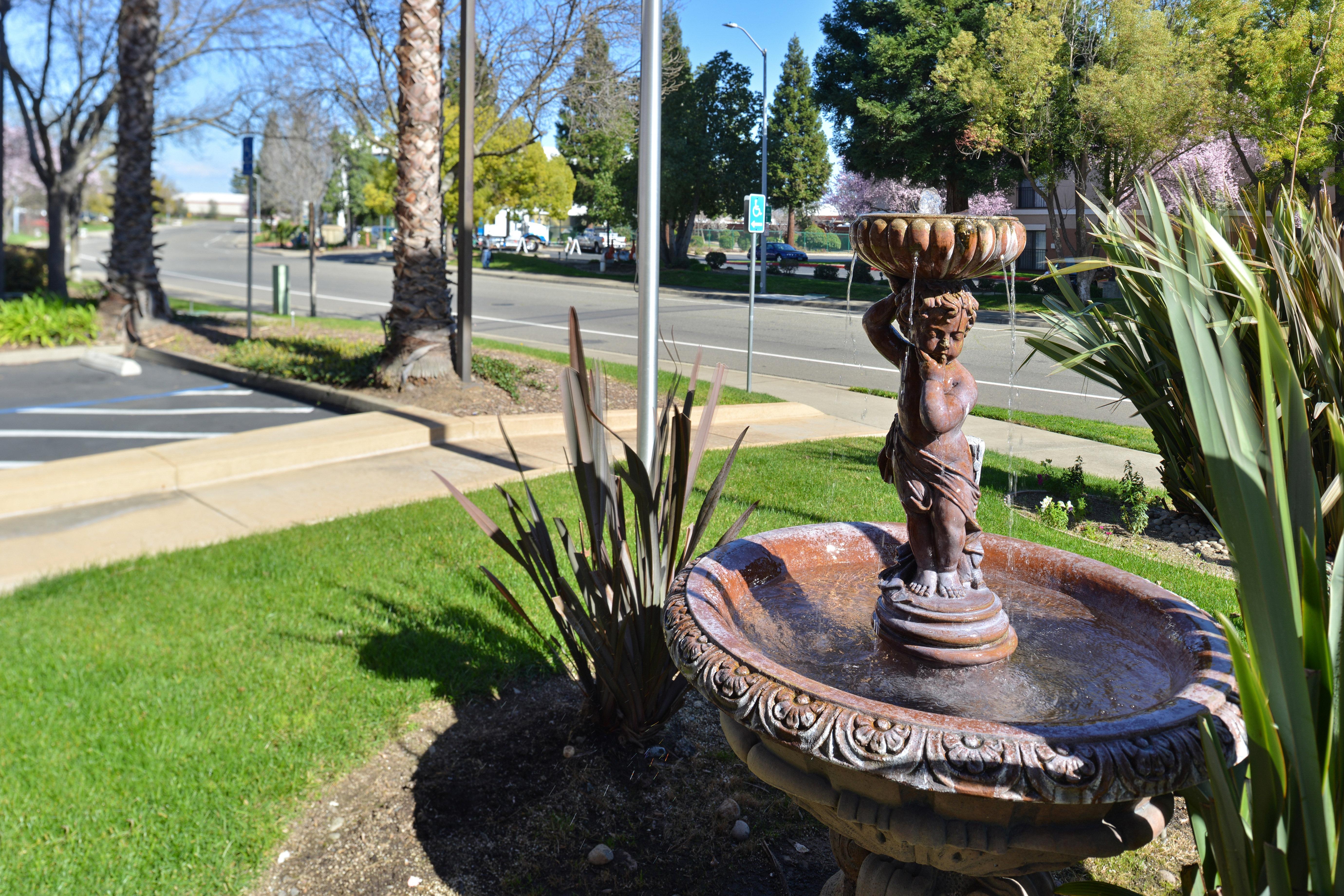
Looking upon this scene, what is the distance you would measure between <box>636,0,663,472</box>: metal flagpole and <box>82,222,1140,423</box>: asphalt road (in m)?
0.36

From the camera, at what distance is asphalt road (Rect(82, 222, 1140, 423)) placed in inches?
516

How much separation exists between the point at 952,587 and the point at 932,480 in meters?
0.30

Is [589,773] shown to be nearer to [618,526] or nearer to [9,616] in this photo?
[618,526]

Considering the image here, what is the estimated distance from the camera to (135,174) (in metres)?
15.0

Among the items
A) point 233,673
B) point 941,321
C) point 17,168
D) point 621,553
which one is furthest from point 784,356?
point 17,168

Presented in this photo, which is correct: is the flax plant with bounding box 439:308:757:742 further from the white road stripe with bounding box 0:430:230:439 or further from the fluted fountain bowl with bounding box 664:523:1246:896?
the white road stripe with bounding box 0:430:230:439

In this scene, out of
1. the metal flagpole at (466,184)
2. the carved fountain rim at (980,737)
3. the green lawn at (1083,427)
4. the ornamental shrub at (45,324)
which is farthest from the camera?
the ornamental shrub at (45,324)

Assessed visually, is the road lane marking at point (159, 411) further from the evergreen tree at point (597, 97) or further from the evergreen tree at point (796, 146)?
the evergreen tree at point (796, 146)

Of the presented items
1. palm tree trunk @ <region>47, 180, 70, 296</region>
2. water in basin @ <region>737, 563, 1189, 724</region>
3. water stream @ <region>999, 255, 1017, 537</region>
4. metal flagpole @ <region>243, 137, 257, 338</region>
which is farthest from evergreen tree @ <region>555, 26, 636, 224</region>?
water in basin @ <region>737, 563, 1189, 724</region>

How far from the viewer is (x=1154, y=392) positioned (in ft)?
17.5

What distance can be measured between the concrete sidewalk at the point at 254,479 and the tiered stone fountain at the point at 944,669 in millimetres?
4202

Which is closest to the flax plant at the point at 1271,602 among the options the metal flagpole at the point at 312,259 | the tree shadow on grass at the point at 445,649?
the tree shadow on grass at the point at 445,649

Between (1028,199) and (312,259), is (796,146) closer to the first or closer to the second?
(1028,199)

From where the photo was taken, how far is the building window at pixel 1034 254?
3256 centimetres
